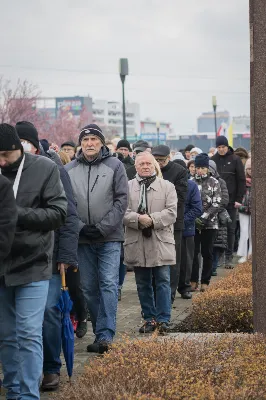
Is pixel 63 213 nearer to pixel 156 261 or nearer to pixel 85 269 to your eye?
pixel 85 269

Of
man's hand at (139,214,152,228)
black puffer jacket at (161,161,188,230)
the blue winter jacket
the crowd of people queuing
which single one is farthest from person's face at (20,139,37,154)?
the blue winter jacket

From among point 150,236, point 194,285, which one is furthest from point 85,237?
point 194,285

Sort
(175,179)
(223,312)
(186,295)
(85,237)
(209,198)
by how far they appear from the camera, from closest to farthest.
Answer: (85,237)
(223,312)
(175,179)
(186,295)
(209,198)

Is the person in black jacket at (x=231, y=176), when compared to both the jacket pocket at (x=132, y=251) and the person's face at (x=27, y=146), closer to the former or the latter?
the jacket pocket at (x=132, y=251)

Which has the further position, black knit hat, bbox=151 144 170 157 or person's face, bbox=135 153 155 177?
black knit hat, bbox=151 144 170 157

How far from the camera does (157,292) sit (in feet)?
35.6

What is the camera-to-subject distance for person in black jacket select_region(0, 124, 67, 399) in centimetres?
679

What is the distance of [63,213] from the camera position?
279 inches

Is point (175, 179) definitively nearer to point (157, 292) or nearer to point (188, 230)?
point (188, 230)

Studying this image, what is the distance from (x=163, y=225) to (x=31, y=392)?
4256 millimetres

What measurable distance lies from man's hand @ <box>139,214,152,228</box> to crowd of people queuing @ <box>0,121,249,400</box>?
11 mm

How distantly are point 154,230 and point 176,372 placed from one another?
15.8ft

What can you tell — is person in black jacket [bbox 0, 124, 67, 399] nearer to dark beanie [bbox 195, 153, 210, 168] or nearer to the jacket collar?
the jacket collar

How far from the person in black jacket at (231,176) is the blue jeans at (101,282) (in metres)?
9.03
